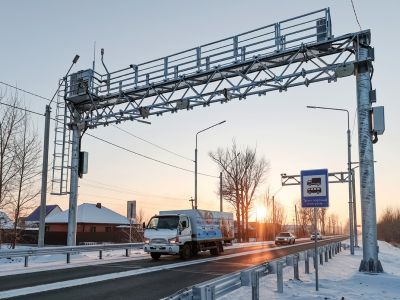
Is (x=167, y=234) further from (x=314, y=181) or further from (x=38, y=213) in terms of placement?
(x=38, y=213)

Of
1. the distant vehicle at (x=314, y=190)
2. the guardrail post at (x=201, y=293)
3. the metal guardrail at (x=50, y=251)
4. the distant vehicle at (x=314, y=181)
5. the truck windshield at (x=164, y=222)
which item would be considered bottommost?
the metal guardrail at (x=50, y=251)

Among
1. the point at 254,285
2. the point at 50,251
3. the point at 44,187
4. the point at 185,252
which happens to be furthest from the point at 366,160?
the point at 44,187

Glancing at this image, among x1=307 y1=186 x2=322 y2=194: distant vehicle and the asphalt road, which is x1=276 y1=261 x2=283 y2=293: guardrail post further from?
the asphalt road

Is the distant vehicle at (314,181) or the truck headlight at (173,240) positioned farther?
the truck headlight at (173,240)

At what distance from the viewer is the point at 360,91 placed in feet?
55.1

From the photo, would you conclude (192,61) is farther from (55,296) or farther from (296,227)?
(296,227)

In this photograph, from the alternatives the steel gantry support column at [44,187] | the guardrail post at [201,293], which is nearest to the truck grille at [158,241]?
the steel gantry support column at [44,187]

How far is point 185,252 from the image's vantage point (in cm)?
2125

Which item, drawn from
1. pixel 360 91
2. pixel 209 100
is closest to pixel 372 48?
pixel 360 91

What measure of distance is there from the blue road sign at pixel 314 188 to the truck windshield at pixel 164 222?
10.8m

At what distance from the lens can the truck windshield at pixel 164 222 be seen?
69.2 ft

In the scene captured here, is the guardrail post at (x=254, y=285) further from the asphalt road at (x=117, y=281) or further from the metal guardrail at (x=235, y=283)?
the asphalt road at (x=117, y=281)

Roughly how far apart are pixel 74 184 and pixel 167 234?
687 cm

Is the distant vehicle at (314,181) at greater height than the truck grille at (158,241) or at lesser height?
greater
